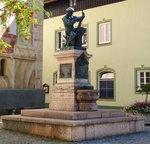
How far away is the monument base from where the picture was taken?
9.07 metres

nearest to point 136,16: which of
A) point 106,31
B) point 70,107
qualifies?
point 106,31

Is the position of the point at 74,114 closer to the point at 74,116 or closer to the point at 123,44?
the point at 74,116

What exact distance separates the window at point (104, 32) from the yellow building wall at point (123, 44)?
32 centimetres

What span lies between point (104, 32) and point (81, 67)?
41.8 ft

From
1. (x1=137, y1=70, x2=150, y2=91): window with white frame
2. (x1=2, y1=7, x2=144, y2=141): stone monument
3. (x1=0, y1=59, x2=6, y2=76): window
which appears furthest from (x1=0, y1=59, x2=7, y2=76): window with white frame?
(x1=137, y1=70, x2=150, y2=91): window with white frame

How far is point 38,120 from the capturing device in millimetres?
9867

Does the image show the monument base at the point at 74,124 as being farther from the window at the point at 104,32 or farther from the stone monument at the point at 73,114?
the window at the point at 104,32

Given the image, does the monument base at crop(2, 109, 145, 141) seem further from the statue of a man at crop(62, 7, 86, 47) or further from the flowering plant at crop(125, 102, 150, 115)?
the flowering plant at crop(125, 102, 150, 115)

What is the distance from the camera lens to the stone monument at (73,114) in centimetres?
927

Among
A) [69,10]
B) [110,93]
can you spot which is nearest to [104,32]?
[110,93]

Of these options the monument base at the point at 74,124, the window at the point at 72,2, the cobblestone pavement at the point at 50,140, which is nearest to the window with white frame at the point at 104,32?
the window at the point at 72,2

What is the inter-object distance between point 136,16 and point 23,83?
28.9 feet

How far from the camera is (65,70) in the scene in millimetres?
11320

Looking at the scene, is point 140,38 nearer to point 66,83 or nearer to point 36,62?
point 36,62
